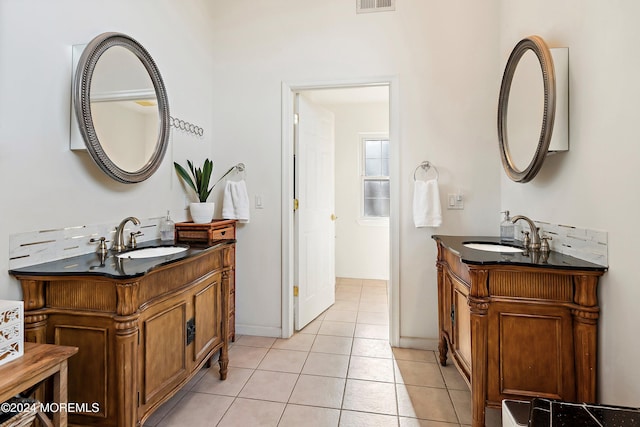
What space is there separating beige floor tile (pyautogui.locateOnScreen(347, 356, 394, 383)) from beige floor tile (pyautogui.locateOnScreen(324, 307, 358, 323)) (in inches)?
29.5

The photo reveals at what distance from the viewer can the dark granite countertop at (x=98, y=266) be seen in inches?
48.7

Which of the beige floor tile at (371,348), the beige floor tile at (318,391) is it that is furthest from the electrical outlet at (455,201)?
the beige floor tile at (318,391)

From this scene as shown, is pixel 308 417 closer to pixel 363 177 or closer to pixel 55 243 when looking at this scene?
pixel 55 243

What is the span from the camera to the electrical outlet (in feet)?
8.03

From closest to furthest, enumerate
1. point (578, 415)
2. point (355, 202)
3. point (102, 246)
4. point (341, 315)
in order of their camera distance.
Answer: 1. point (578, 415)
2. point (102, 246)
3. point (341, 315)
4. point (355, 202)

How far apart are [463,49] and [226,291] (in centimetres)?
242

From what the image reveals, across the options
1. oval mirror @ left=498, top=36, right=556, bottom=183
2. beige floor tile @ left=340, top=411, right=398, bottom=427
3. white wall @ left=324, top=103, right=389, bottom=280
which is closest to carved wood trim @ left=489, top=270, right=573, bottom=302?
oval mirror @ left=498, top=36, right=556, bottom=183

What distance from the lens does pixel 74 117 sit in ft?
5.00

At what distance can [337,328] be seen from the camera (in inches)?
114

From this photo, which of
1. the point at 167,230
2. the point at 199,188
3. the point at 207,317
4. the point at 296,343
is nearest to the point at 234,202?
the point at 199,188

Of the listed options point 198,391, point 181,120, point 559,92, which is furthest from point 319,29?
point 198,391

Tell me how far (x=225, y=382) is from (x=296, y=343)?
0.68 meters

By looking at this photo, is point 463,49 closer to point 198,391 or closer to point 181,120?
point 181,120

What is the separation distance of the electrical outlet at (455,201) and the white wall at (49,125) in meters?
2.07
